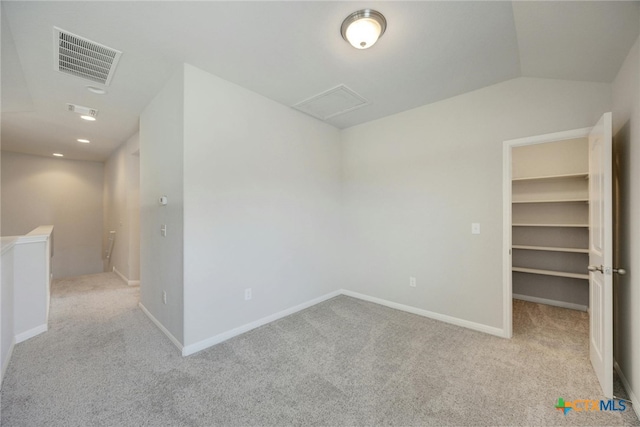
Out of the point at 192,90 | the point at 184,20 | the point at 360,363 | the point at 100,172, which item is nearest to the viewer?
the point at 184,20

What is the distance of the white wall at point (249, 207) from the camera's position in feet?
7.75

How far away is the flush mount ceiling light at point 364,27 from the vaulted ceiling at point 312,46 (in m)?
0.05

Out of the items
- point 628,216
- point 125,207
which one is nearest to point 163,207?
point 125,207

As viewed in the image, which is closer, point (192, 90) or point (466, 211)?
point (192, 90)

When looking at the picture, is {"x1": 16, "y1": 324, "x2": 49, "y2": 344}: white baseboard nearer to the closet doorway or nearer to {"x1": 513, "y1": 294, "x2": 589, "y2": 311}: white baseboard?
the closet doorway

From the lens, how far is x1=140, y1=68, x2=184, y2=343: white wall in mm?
2369

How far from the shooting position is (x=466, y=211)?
2822 mm

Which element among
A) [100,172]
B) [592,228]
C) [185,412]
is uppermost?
[100,172]

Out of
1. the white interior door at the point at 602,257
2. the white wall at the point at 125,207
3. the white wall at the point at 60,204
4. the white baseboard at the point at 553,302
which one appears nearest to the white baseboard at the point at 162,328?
the white wall at the point at 125,207

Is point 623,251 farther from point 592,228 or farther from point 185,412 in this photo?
point 185,412

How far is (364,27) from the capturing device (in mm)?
1715

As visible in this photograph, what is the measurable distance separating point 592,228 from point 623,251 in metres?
0.32

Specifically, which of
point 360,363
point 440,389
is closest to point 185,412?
point 360,363

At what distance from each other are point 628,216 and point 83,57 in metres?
4.37
